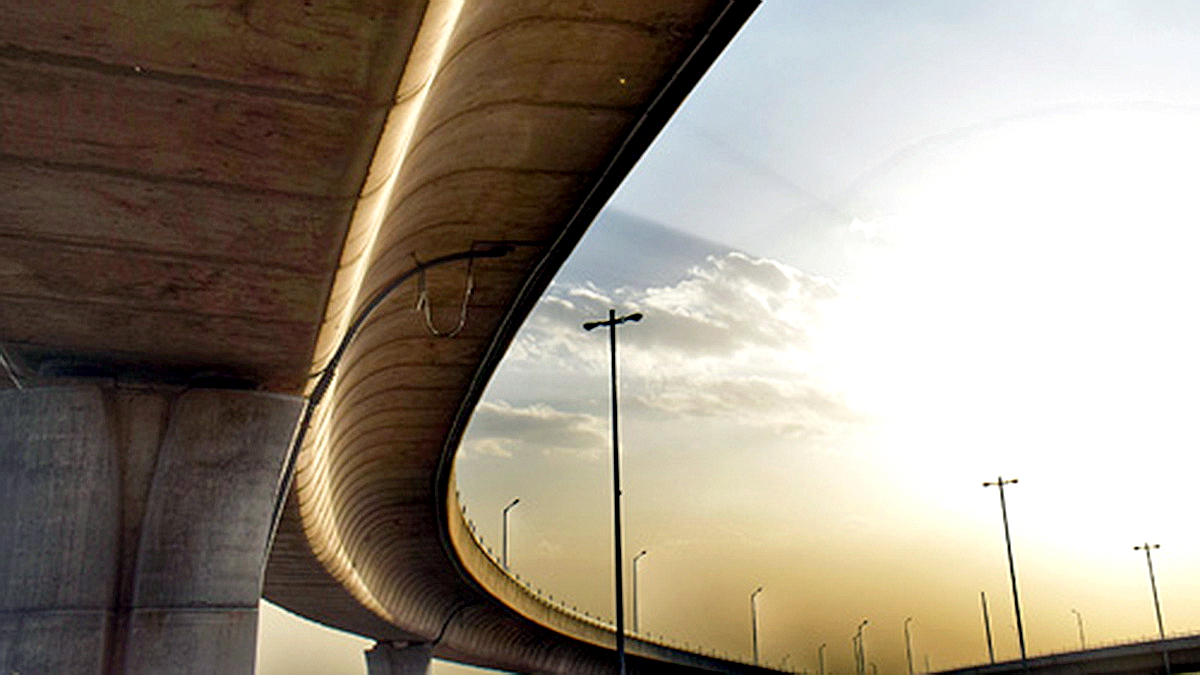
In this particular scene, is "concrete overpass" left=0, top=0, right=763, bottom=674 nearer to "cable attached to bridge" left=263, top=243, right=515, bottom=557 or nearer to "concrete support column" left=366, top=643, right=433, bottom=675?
"cable attached to bridge" left=263, top=243, right=515, bottom=557

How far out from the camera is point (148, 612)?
464 inches

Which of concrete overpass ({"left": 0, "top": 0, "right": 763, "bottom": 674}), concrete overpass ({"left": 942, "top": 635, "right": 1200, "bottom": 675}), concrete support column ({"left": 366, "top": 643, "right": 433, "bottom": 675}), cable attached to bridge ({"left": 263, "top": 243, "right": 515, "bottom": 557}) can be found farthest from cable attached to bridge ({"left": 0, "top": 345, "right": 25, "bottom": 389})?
concrete overpass ({"left": 942, "top": 635, "right": 1200, "bottom": 675})

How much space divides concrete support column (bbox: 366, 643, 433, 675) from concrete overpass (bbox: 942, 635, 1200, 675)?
3234 centimetres

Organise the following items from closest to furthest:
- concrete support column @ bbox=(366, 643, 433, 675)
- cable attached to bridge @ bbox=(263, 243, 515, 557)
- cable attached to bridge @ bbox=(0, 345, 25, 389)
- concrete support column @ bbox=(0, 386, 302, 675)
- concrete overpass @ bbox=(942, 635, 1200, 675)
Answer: concrete support column @ bbox=(0, 386, 302, 675) < cable attached to bridge @ bbox=(0, 345, 25, 389) < cable attached to bridge @ bbox=(263, 243, 515, 557) < concrete support column @ bbox=(366, 643, 433, 675) < concrete overpass @ bbox=(942, 635, 1200, 675)

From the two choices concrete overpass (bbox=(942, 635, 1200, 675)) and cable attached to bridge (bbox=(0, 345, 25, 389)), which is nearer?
cable attached to bridge (bbox=(0, 345, 25, 389))

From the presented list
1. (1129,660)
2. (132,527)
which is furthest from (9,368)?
(1129,660)

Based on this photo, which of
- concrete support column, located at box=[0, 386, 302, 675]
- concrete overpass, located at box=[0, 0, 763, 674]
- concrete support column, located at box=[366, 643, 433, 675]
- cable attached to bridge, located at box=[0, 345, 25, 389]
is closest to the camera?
concrete overpass, located at box=[0, 0, 763, 674]

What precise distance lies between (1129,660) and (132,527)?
63.7m

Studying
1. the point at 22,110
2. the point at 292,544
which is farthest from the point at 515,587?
the point at 22,110

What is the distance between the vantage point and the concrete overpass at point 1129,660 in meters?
58.2

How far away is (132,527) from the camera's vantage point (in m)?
12.2

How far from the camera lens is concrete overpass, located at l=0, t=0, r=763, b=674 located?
276 inches

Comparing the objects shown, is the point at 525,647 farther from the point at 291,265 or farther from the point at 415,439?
the point at 291,265

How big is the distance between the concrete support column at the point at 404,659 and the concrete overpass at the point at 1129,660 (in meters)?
32.3
